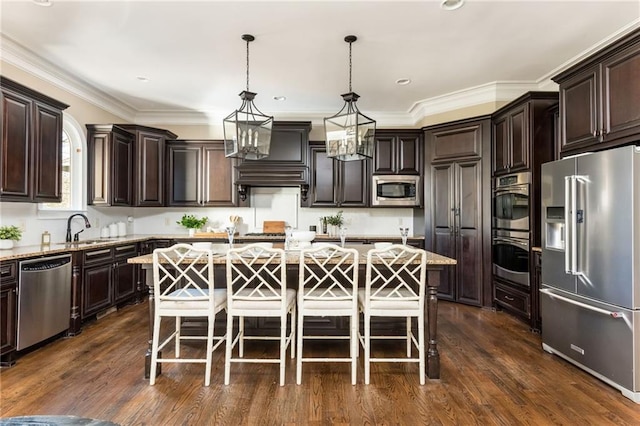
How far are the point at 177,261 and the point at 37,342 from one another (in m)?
1.72

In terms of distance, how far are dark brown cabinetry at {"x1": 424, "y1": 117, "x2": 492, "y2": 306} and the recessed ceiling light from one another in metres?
2.04

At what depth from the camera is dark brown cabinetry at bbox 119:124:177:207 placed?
4.95 m

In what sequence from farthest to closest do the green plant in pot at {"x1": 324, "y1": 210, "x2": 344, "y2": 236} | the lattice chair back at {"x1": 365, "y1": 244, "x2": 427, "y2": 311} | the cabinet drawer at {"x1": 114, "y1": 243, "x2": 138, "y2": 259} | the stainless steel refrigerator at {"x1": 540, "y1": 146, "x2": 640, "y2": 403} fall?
the green plant in pot at {"x1": 324, "y1": 210, "x2": 344, "y2": 236}, the cabinet drawer at {"x1": 114, "y1": 243, "x2": 138, "y2": 259}, the lattice chair back at {"x1": 365, "y1": 244, "x2": 427, "y2": 311}, the stainless steel refrigerator at {"x1": 540, "y1": 146, "x2": 640, "y2": 403}

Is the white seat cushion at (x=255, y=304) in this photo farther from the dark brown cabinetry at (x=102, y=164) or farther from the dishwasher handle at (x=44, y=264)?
the dark brown cabinetry at (x=102, y=164)

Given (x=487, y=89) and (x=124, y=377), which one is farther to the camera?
(x=487, y=89)

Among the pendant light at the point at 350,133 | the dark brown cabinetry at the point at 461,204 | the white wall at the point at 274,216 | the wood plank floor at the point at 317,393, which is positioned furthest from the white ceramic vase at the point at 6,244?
the dark brown cabinetry at the point at 461,204

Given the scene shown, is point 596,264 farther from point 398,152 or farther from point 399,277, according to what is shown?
point 398,152

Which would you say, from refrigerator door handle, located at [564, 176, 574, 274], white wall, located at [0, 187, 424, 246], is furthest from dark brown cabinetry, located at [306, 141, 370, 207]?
refrigerator door handle, located at [564, 176, 574, 274]

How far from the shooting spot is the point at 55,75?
13.1ft

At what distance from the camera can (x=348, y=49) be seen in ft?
11.5

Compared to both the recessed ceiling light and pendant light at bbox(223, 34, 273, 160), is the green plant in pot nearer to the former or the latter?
pendant light at bbox(223, 34, 273, 160)

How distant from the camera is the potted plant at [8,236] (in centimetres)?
305

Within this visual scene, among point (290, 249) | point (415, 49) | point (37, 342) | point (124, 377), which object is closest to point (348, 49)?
point (415, 49)

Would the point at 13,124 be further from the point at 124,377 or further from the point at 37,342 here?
the point at 124,377
